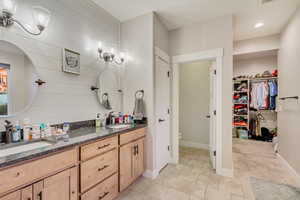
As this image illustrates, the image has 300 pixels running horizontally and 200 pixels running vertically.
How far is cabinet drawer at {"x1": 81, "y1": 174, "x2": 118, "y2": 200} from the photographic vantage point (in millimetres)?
1374

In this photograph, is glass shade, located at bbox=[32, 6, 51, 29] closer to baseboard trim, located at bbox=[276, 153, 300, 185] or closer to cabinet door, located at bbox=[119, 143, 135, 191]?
cabinet door, located at bbox=[119, 143, 135, 191]

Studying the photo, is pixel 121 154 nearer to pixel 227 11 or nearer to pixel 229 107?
pixel 229 107

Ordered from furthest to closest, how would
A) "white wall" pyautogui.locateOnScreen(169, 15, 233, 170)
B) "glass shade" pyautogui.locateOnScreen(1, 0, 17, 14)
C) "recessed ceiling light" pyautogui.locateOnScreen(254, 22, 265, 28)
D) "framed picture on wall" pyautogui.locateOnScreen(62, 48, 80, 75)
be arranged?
"recessed ceiling light" pyautogui.locateOnScreen(254, 22, 265, 28) < "white wall" pyautogui.locateOnScreen(169, 15, 233, 170) < "framed picture on wall" pyautogui.locateOnScreen(62, 48, 80, 75) < "glass shade" pyautogui.locateOnScreen(1, 0, 17, 14)

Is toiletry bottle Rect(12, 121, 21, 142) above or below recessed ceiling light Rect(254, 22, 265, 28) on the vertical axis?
below

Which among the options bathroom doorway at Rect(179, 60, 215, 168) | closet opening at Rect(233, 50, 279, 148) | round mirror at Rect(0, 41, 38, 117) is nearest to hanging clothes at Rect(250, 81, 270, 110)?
closet opening at Rect(233, 50, 279, 148)

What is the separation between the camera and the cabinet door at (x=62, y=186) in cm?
104

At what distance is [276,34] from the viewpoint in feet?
10.4

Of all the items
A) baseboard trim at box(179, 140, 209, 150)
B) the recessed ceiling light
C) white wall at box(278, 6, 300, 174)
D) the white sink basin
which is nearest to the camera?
the white sink basin

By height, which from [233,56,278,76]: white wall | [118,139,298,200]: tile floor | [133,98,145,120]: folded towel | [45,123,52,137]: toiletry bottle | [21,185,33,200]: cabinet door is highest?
[233,56,278,76]: white wall

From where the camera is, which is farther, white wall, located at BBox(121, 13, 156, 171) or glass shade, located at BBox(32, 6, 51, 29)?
white wall, located at BBox(121, 13, 156, 171)

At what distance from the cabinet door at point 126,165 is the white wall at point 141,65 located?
0.43 metres

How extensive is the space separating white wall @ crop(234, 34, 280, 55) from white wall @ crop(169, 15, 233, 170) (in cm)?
156

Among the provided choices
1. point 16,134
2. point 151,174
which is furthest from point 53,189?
point 151,174

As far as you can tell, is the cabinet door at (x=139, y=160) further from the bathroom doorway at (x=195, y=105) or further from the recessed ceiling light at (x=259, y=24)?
the recessed ceiling light at (x=259, y=24)
